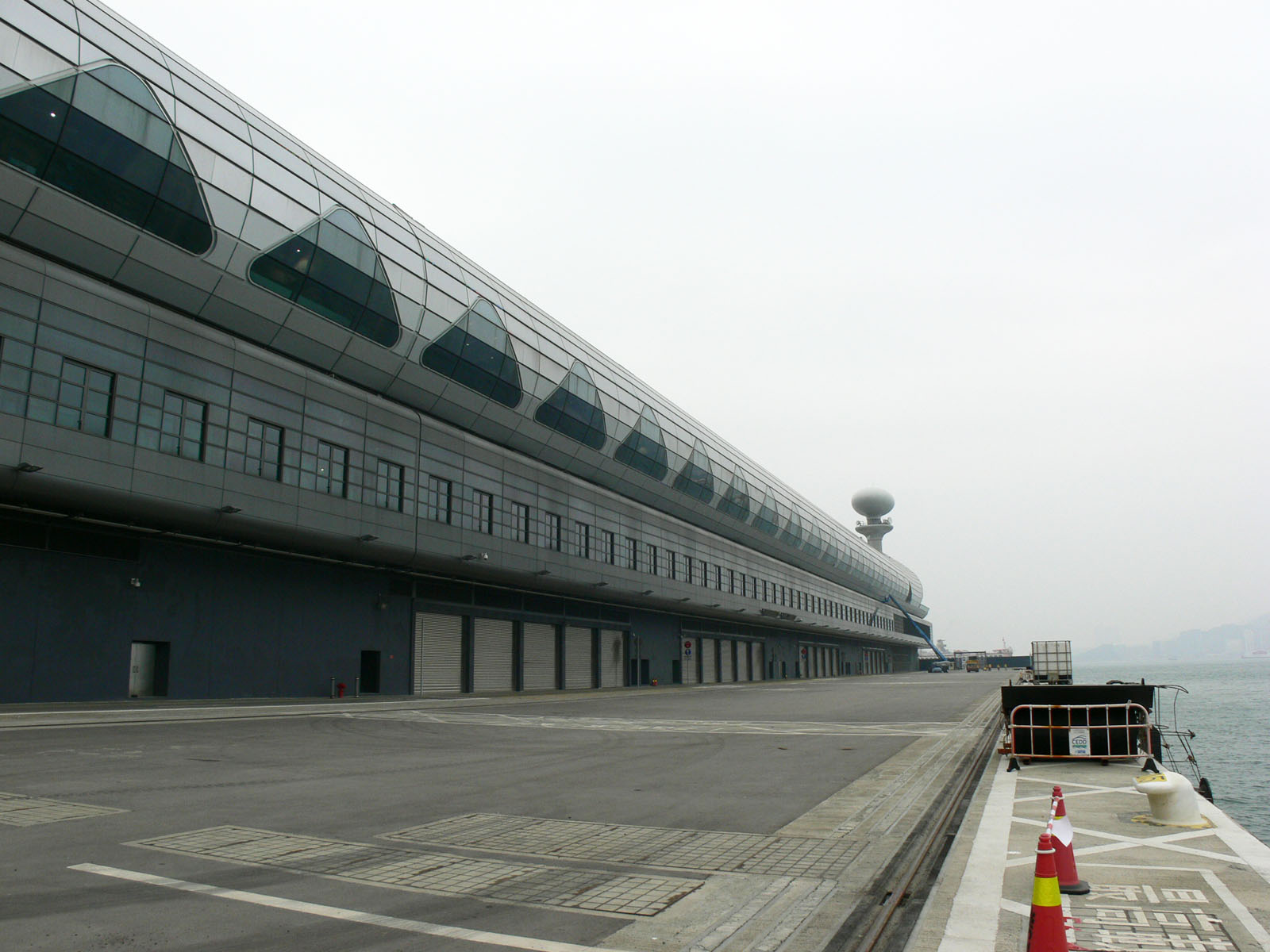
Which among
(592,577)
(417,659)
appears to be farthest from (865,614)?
(417,659)

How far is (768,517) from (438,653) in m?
49.7

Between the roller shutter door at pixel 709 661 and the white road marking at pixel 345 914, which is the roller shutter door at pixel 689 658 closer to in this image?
the roller shutter door at pixel 709 661

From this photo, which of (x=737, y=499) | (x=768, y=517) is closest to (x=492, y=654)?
(x=737, y=499)

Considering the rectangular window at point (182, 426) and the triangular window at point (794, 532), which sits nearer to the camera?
the rectangular window at point (182, 426)

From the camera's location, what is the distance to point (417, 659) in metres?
40.9

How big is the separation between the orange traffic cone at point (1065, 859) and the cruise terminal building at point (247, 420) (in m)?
25.9

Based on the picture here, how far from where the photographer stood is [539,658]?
50.7 meters

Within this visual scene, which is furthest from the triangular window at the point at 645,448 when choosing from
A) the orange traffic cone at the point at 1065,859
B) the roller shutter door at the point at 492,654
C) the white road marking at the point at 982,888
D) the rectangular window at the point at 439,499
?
the orange traffic cone at the point at 1065,859

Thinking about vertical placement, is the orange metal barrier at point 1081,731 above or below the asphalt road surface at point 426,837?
above

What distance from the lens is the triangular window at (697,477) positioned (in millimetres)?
66938

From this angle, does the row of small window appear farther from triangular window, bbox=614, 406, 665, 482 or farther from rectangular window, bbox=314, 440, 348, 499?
triangular window, bbox=614, 406, 665, 482

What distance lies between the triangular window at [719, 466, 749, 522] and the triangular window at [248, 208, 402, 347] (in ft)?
140

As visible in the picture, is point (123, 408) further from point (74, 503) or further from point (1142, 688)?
point (1142, 688)

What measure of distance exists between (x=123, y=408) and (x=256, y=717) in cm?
1044
